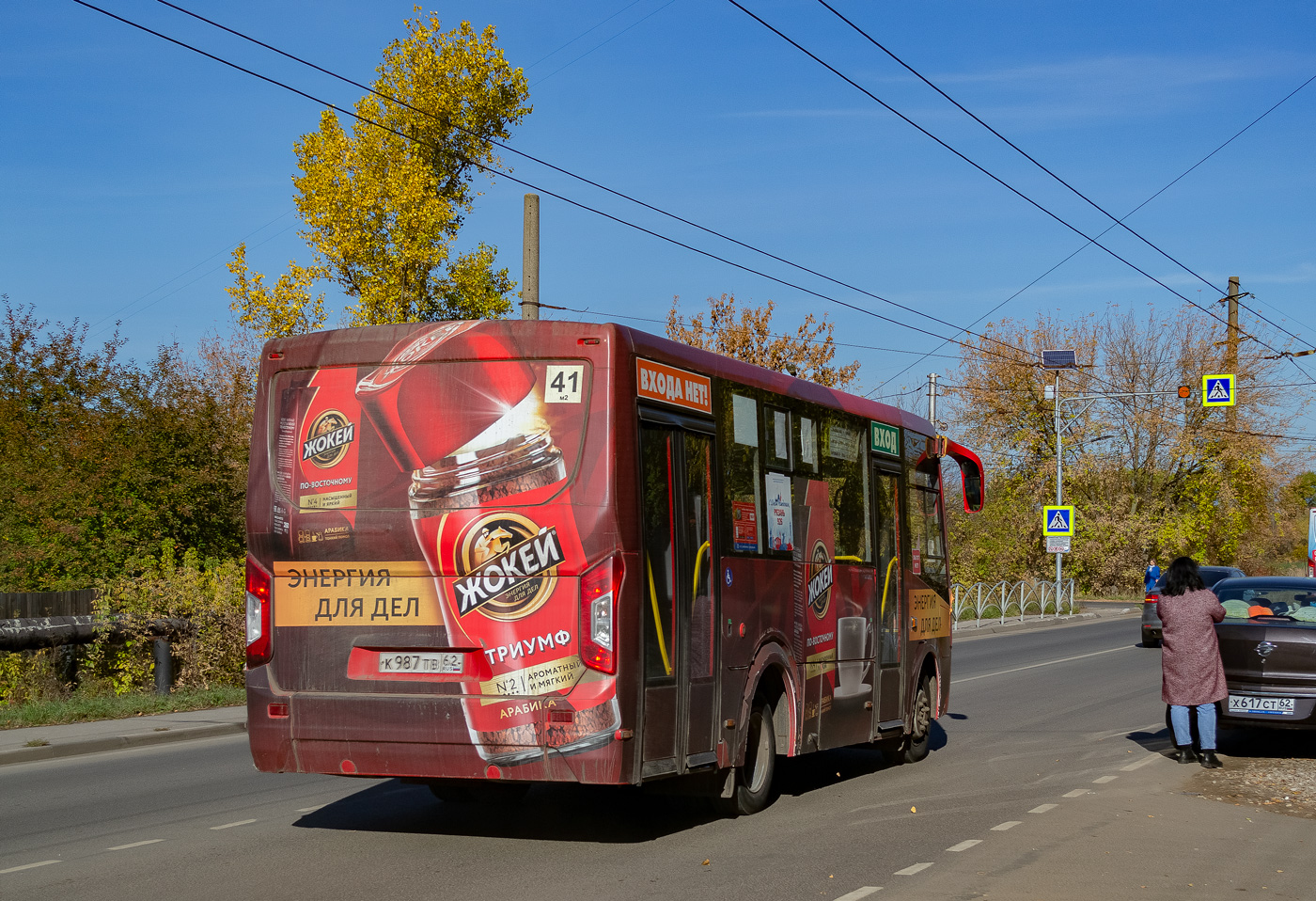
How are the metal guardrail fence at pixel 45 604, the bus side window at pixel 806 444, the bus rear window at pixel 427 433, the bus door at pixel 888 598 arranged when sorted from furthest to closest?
the metal guardrail fence at pixel 45 604, the bus door at pixel 888 598, the bus side window at pixel 806 444, the bus rear window at pixel 427 433

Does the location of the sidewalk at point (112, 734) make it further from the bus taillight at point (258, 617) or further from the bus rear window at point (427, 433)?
the bus rear window at point (427, 433)

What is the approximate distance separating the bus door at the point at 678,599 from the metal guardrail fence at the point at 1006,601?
29.8m

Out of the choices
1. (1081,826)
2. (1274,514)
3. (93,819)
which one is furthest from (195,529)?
(1274,514)

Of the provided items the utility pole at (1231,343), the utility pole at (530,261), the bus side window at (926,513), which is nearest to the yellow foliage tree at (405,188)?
the utility pole at (530,261)

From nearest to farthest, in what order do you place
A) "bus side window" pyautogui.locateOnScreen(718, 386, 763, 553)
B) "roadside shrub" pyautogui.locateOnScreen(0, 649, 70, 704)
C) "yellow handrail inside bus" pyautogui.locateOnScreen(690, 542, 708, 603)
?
"yellow handrail inside bus" pyautogui.locateOnScreen(690, 542, 708, 603) → "bus side window" pyautogui.locateOnScreen(718, 386, 763, 553) → "roadside shrub" pyautogui.locateOnScreen(0, 649, 70, 704)

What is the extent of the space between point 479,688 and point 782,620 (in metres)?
2.65

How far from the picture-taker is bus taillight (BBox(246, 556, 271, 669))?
8.13m

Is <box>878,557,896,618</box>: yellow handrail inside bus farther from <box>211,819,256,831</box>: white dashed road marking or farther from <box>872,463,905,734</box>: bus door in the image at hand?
<box>211,819,256,831</box>: white dashed road marking

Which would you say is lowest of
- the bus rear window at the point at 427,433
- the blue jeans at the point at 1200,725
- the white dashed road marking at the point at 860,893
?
the white dashed road marking at the point at 860,893

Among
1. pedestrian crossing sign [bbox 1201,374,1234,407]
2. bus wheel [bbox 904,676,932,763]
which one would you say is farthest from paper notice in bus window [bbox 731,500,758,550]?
pedestrian crossing sign [bbox 1201,374,1234,407]

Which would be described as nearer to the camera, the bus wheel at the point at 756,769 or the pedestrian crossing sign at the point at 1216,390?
the bus wheel at the point at 756,769

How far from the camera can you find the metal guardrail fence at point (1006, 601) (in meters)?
41.2

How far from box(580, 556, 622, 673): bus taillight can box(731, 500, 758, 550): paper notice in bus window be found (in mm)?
1549

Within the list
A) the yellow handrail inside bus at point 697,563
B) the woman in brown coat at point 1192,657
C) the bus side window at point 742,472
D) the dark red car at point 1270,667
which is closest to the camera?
the yellow handrail inside bus at point 697,563
